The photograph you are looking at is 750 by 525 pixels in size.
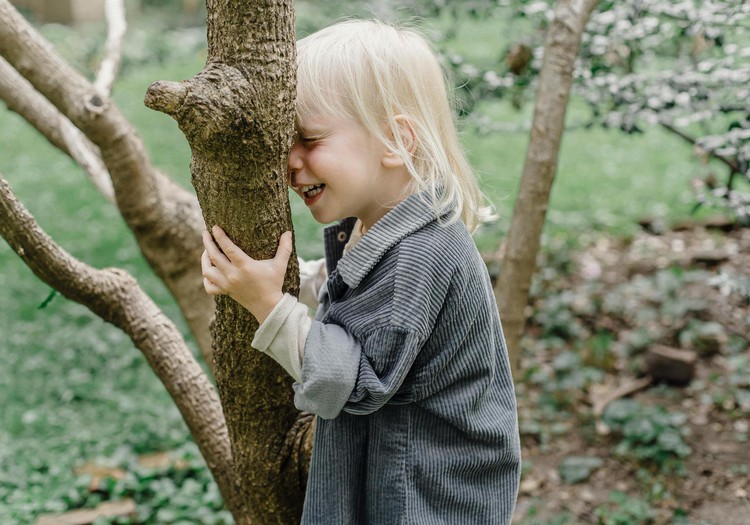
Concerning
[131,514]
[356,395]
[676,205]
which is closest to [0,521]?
[131,514]

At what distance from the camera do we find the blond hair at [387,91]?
1.39 m

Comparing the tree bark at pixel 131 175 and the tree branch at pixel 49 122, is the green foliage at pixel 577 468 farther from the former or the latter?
the tree branch at pixel 49 122

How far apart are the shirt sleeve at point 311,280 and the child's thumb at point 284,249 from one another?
368 millimetres

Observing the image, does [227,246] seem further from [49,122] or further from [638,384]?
[638,384]

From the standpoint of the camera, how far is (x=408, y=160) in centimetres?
141

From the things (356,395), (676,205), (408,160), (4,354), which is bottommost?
(676,205)

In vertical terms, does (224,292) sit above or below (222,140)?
below

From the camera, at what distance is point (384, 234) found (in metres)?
1.37

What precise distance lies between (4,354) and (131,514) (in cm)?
180

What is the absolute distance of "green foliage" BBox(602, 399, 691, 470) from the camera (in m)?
3.14

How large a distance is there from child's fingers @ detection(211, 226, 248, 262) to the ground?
1983 millimetres

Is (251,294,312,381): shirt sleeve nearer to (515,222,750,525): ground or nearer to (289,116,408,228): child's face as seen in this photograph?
(289,116,408,228): child's face

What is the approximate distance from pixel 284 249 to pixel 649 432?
238 cm

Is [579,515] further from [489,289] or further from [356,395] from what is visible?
[356,395]
